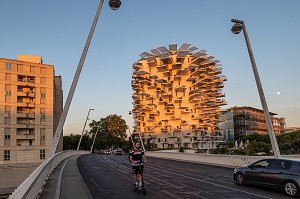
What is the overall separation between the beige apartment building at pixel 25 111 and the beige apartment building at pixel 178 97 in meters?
33.2

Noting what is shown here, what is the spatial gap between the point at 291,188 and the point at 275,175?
3.04ft

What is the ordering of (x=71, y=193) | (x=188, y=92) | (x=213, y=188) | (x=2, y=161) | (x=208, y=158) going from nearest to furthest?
(x=71, y=193)
(x=213, y=188)
(x=208, y=158)
(x=2, y=161)
(x=188, y=92)

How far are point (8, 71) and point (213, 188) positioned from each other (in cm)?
6781

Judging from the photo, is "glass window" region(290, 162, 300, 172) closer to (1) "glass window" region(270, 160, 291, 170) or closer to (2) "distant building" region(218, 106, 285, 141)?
(1) "glass window" region(270, 160, 291, 170)

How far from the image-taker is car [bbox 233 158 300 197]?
11773 millimetres

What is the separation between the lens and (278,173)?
1250cm

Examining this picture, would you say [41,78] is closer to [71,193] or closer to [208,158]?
[208,158]

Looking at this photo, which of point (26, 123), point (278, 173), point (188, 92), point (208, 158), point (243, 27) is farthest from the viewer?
point (188, 92)

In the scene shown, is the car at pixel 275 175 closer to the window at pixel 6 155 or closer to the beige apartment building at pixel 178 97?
the window at pixel 6 155

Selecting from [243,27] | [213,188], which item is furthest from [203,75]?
[213,188]

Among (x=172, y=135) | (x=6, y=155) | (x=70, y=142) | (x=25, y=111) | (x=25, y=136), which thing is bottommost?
(x=6, y=155)

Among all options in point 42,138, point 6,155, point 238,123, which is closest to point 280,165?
point 6,155

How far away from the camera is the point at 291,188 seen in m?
11.8

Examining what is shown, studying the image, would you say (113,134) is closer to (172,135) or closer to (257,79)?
(172,135)
